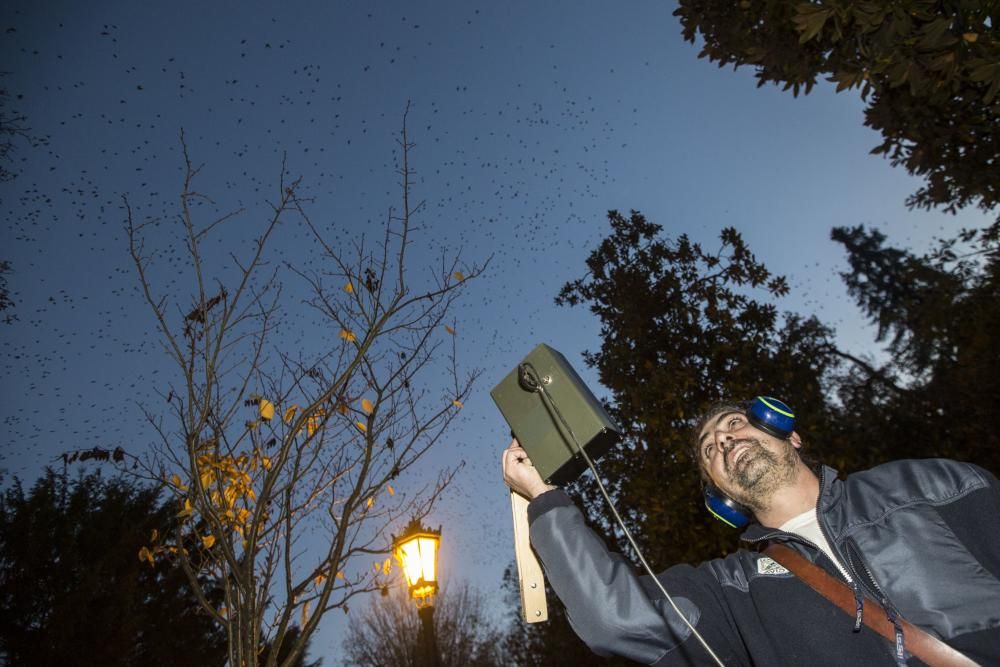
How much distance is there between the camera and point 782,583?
2018 millimetres

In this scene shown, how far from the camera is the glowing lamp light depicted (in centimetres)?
641

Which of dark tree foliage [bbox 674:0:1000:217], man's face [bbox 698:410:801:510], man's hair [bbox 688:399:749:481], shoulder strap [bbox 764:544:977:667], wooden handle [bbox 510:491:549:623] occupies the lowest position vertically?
shoulder strap [bbox 764:544:977:667]

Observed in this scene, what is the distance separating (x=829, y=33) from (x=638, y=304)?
5057mm

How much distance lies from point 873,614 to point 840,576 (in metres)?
0.15

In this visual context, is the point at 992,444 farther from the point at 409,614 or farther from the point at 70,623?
the point at 409,614

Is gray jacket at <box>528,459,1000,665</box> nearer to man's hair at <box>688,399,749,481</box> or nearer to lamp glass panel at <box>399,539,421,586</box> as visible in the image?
man's hair at <box>688,399,749,481</box>

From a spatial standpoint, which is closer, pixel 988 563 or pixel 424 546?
pixel 988 563

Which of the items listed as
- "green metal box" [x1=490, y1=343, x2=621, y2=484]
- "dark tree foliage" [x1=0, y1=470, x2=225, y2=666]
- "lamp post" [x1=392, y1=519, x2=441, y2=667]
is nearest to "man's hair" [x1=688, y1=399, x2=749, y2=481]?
"green metal box" [x1=490, y1=343, x2=621, y2=484]

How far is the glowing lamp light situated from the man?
4.72 meters

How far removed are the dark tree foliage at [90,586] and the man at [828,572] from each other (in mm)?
15731

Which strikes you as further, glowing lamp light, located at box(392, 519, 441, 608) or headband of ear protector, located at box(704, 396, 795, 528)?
glowing lamp light, located at box(392, 519, 441, 608)

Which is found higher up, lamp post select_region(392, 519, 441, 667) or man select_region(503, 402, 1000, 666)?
lamp post select_region(392, 519, 441, 667)

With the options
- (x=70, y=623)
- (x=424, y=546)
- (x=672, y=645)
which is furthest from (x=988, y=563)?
(x=70, y=623)

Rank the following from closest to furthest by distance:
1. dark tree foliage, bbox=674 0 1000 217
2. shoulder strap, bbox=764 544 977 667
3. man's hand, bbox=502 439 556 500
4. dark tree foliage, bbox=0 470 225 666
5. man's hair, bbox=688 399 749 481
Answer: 1. shoulder strap, bbox=764 544 977 667
2. man's hand, bbox=502 439 556 500
3. man's hair, bbox=688 399 749 481
4. dark tree foliage, bbox=674 0 1000 217
5. dark tree foliage, bbox=0 470 225 666
